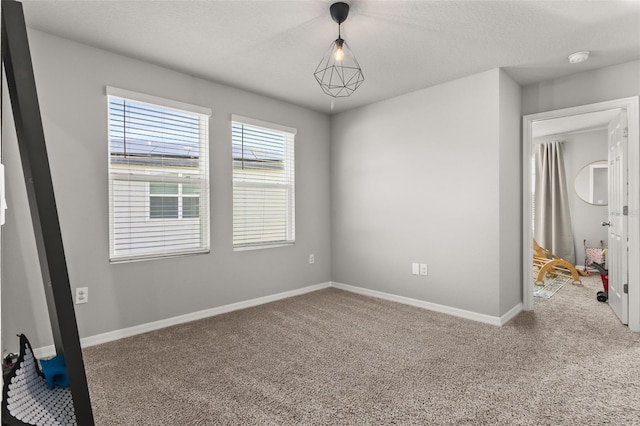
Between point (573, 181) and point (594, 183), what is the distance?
0.29 metres

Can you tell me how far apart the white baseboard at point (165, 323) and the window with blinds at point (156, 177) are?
601mm

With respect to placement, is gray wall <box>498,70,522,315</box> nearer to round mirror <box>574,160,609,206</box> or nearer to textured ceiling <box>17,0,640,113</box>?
textured ceiling <box>17,0,640,113</box>

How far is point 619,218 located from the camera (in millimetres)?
3371

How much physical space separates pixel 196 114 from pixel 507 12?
106 inches

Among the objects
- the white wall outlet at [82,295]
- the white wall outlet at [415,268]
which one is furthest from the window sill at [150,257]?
the white wall outlet at [415,268]

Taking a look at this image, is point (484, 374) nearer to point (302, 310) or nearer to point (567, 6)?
point (302, 310)

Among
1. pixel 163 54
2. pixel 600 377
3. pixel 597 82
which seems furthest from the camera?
pixel 597 82

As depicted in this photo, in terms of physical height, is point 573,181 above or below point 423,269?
above

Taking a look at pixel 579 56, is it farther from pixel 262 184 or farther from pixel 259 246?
pixel 259 246

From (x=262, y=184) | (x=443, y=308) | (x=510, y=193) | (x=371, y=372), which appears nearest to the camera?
(x=371, y=372)

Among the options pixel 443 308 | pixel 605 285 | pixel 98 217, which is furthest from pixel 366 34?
pixel 605 285

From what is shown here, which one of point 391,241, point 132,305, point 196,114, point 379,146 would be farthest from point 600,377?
point 196,114

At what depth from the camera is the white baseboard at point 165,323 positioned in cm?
266

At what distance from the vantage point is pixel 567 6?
233 cm
